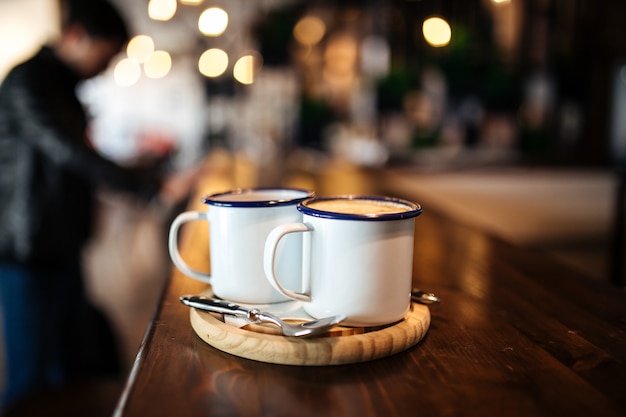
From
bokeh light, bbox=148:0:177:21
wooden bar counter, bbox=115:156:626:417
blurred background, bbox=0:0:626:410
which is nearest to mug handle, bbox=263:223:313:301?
wooden bar counter, bbox=115:156:626:417

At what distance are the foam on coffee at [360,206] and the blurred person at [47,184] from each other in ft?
4.43

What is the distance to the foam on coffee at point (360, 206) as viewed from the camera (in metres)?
0.80

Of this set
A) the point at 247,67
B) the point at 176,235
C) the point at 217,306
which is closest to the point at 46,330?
the point at 176,235

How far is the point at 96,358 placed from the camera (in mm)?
2299

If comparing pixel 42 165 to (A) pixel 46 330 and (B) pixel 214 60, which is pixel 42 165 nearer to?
(A) pixel 46 330

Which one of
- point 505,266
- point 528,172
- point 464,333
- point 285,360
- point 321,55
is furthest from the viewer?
point 321,55

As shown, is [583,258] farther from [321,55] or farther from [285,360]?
[321,55]

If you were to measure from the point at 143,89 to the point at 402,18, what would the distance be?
19.8 ft

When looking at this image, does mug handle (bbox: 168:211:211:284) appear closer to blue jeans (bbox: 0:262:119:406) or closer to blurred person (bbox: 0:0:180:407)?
blurred person (bbox: 0:0:180:407)

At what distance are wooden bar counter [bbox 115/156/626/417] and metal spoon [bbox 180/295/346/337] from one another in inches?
1.7

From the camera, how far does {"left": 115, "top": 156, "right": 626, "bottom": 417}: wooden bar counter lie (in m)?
0.59

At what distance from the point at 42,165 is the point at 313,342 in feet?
5.58

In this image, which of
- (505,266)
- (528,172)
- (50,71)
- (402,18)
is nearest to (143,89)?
(402,18)

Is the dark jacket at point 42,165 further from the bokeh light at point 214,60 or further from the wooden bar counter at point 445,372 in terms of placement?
the bokeh light at point 214,60
